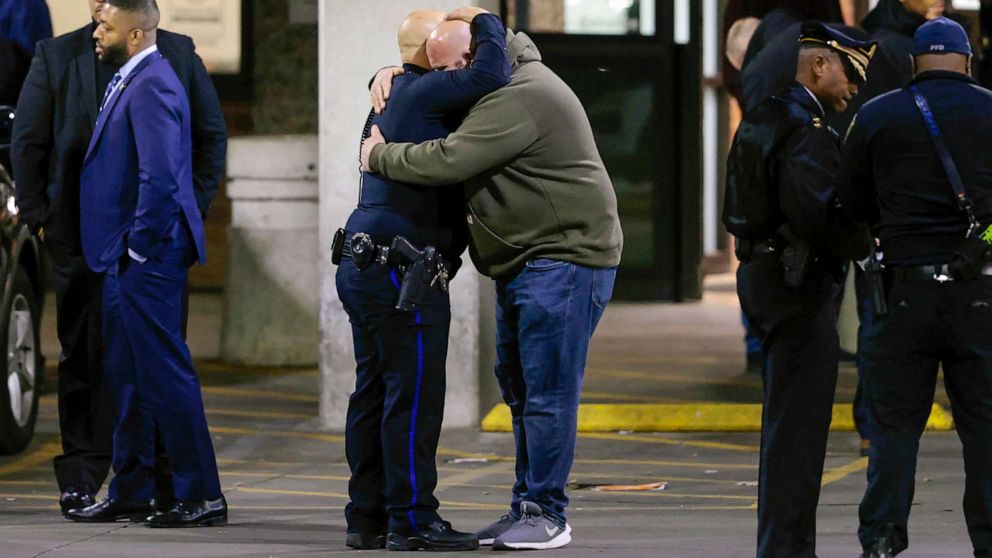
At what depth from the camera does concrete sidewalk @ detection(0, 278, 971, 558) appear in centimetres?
752

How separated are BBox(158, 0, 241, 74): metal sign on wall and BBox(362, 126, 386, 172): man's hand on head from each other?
10139 millimetres

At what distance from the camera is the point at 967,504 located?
22.3 feet

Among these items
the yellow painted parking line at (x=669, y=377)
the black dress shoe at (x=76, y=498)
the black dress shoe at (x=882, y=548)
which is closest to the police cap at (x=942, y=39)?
the black dress shoe at (x=882, y=548)

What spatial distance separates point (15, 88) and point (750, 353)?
5060 mm

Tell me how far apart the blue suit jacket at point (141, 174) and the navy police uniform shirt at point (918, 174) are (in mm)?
2520

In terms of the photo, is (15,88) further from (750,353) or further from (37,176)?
(750,353)

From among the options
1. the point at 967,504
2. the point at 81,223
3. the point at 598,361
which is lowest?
the point at 598,361

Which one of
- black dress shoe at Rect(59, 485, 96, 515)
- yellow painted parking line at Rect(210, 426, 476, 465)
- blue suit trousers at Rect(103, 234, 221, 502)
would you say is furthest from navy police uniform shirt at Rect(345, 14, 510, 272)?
yellow painted parking line at Rect(210, 426, 476, 465)

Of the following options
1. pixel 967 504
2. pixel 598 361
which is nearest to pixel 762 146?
pixel 967 504

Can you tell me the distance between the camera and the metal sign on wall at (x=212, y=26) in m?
17.2

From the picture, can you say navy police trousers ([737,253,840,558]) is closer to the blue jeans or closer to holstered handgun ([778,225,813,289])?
holstered handgun ([778,225,813,289])

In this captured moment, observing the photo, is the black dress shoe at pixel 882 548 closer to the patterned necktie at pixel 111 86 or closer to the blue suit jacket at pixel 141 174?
the blue suit jacket at pixel 141 174

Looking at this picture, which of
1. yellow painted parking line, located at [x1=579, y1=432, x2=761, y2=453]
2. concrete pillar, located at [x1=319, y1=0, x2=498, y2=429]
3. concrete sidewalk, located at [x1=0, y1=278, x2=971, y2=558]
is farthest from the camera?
concrete pillar, located at [x1=319, y1=0, x2=498, y2=429]

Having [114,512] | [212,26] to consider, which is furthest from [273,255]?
[114,512]
